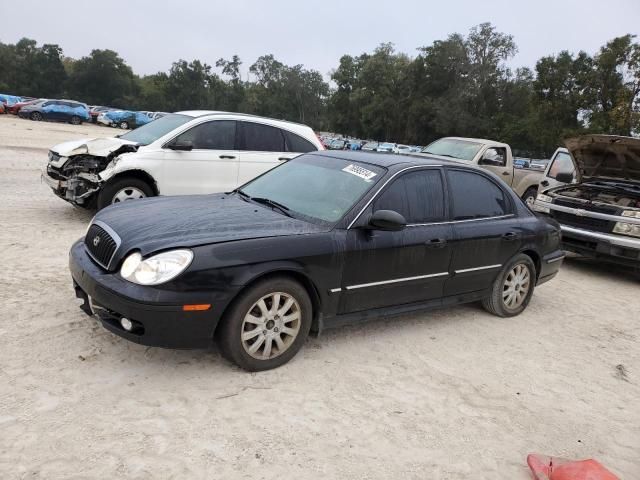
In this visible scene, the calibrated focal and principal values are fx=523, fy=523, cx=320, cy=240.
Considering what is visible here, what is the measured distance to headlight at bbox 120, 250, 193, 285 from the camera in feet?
10.7

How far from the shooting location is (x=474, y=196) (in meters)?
5.02

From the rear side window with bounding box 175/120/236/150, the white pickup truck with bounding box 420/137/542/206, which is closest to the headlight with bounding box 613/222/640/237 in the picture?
the white pickup truck with bounding box 420/137/542/206

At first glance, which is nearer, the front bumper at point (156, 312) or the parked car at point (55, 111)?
the front bumper at point (156, 312)

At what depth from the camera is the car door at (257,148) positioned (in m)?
8.01

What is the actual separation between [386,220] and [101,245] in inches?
81.9

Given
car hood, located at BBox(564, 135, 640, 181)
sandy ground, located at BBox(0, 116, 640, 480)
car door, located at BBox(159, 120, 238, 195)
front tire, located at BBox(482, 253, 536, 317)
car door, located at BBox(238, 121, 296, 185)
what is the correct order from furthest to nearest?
car door, located at BBox(238, 121, 296, 185)
car hood, located at BBox(564, 135, 640, 181)
car door, located at BBox(159, 120, 238, 195)
front tire, located at BBox(482, 253, 536, 317)
sandy ground, located at BBox(0, 116, 640, 480)

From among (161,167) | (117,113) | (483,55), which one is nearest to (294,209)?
(161,167)

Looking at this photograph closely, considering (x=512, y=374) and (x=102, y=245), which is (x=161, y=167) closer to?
(x=102, y=245)

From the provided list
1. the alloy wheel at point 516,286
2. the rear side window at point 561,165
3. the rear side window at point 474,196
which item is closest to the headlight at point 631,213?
the alloy wheel at point 516,286

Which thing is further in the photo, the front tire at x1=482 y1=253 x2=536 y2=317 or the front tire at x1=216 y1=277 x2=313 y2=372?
the front tire at x1=482 y1=253 x2=536 y2=317

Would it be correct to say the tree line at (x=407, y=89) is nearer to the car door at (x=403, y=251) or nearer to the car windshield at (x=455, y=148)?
the car windshield at (x=455, y=148)

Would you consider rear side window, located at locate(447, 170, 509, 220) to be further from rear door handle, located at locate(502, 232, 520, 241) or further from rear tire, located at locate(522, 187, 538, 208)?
rear tire, located at locate(522, 187, 538, 208)

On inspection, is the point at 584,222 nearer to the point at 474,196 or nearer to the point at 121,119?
the point at 474,196

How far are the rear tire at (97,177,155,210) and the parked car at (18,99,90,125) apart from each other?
34.8 metres
